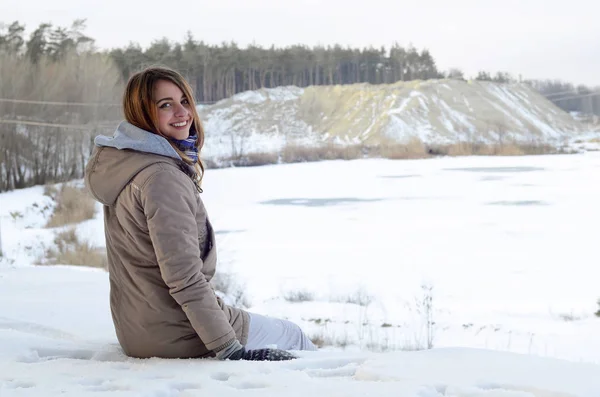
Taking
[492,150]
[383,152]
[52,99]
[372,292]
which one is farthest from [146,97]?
[492,150]

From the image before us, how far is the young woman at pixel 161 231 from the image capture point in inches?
59.7

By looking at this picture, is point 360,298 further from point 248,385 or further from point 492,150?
point 492,150

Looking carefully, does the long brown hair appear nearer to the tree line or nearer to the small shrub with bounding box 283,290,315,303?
the small shrub with bounding box 283,290,315,303

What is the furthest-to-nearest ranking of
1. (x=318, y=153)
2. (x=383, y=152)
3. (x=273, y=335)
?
(x=383, y=152) < (x=318, y=153) < (x=273, y=335)

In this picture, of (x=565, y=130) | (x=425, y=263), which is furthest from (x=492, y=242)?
(x=565, y=130)

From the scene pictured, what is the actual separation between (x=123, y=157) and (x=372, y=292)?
4.43 meters

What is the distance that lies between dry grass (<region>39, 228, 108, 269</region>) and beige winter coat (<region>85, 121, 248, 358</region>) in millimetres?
4715

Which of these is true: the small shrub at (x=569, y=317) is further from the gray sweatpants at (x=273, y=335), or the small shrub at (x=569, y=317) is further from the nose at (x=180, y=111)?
the nose at (x=180, y=111)

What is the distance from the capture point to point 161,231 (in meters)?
1.50

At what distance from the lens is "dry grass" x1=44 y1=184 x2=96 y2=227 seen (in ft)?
35.1

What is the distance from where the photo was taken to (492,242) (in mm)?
8109

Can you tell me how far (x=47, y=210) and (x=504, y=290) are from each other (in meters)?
8.89

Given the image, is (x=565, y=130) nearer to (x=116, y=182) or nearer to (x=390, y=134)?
(x=390, y=134)

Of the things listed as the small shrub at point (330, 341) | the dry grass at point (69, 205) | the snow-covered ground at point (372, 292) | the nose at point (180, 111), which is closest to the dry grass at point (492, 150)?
the snow-covered ground at point (372, 292)
